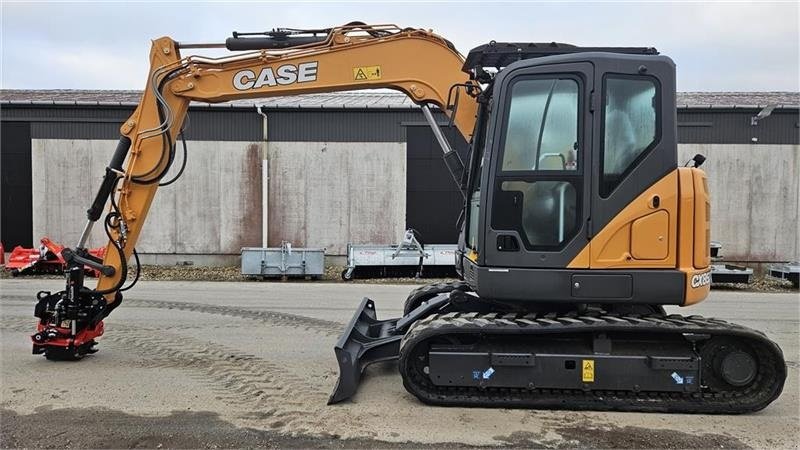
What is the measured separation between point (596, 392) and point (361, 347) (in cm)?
218

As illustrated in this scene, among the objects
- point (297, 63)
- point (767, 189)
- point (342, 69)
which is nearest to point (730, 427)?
point (342, 69)

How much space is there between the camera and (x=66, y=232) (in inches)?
678

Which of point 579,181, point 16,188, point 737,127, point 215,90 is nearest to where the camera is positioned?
point 579,181

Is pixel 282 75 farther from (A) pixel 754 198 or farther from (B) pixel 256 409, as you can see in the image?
(A) pixel 754 198

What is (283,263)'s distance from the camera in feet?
48.0

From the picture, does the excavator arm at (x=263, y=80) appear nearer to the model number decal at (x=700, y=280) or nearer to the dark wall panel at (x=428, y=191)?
the model number decal at (x=700, y=280)

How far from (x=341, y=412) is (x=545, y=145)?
9.45 ft

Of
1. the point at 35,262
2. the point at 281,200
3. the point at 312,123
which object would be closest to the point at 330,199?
the point at 281,200

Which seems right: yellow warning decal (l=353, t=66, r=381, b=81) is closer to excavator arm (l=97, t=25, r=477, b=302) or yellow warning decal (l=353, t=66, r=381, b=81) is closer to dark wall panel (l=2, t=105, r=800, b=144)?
excavator arm (l=97, t=25, r=477, b=302)

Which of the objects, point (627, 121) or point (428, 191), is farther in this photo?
point (428, 191)

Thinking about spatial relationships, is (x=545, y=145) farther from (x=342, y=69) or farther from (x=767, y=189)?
(x=767, y=189)

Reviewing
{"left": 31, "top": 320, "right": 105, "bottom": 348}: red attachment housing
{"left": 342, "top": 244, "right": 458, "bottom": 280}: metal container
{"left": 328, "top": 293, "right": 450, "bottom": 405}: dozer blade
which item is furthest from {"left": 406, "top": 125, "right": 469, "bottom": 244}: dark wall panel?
{"left": 31, "top": 320, "right": 105, "bottom": 348}: red attachment housing

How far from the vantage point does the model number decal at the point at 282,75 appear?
226 inches

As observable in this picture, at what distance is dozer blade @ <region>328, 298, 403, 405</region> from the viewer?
184 inches
